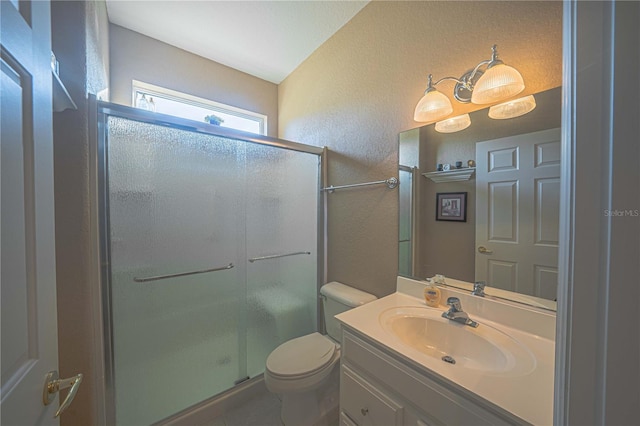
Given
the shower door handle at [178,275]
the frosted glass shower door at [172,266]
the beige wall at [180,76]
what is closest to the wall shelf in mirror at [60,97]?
the frosted glass shower door at [172,266]

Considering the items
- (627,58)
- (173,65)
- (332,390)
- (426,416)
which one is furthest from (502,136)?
(173,65)

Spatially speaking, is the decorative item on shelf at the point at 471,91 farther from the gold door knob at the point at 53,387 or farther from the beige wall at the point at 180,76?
the beige wall at the point at 180,76

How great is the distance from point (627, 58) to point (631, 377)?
18.3 inches

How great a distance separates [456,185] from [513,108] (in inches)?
15.1

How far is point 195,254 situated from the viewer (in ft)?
4.96

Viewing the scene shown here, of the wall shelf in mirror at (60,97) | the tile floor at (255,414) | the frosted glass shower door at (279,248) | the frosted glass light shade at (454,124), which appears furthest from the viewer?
the frosted glass shower door at (279,248)

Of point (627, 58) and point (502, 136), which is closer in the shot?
point (627, 58)

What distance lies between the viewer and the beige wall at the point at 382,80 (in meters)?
0.99

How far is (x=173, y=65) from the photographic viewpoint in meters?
2.04

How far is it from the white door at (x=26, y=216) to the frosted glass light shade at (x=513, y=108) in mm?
1488

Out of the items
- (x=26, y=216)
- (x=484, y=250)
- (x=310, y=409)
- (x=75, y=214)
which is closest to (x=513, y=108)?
(x=484, y=250)

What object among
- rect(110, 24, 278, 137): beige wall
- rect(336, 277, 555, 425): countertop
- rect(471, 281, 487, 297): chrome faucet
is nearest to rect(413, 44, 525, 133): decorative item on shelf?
rect(471, 281, 487, 297): chrome faucet

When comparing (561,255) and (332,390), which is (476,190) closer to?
(561,255)

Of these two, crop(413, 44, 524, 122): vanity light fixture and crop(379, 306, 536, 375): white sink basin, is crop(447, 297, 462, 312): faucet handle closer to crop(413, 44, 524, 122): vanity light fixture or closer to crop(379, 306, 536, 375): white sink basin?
crop(379, 306, 536, 375): white sink basin
